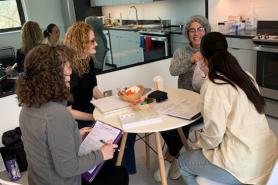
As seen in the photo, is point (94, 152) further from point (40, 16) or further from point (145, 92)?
point (40, 16)

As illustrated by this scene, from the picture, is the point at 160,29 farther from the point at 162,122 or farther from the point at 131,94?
the point at 162,122

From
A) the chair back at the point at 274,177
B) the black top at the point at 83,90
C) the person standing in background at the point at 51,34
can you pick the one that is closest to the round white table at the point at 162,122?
the black top at the point at 83,90

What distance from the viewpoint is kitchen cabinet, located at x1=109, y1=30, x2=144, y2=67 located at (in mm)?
4551

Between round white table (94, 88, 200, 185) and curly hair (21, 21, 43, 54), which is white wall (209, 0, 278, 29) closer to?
round white table (94, 88, 200, 185)

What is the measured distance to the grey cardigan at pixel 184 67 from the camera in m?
2.32

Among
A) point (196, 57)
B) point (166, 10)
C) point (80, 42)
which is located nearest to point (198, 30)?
point (196, 57)

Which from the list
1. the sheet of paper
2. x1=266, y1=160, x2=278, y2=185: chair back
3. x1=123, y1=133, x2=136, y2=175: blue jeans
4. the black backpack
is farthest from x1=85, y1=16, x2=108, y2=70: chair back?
x1=266, y1=160, x2=278, y2=185: chair back

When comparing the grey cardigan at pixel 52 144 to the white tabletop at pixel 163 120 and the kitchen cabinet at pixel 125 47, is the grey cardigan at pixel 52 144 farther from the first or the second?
the kitchen cabinet at pixel 125 47

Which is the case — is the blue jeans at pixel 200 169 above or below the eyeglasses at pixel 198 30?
below

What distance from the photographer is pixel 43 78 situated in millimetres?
1194

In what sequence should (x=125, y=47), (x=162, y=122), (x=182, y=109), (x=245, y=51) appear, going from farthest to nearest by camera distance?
(x=125, y=47) → (x=245, y=51) → (x=182, y=109) → (x=162, y=122)

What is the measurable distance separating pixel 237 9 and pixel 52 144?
11.2 ft

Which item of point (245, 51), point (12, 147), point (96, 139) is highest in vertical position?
point (245, 51)

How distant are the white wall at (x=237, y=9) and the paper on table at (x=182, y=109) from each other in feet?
7.30
